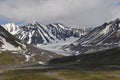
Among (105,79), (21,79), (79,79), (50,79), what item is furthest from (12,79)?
(105,79)

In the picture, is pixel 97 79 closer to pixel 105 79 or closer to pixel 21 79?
pixel 105 79

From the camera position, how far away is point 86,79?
160 meters

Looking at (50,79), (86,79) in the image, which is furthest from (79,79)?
(50,79)

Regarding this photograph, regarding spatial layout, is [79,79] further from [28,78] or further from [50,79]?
[28,78]

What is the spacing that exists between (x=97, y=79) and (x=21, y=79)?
112 feet

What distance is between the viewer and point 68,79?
165 metres

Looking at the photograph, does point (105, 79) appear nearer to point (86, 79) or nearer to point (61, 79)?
point (86, 79)

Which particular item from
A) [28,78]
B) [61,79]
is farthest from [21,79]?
[61,79]

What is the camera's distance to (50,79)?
162500mm

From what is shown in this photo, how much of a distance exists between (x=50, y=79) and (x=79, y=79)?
43.2ft

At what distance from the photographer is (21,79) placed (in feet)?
536

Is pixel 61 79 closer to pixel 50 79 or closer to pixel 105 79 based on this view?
pixel 50 79

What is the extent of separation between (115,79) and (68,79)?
21182 mm

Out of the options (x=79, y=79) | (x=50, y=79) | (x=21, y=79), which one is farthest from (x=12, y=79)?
(x=79, y=79)
